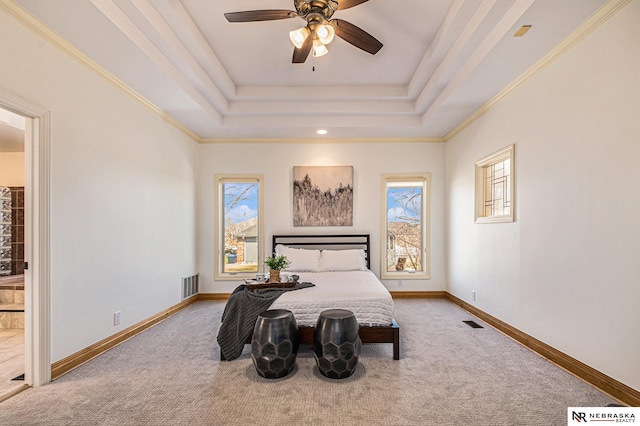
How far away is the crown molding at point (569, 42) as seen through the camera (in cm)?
234

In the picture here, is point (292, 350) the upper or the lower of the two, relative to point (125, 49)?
lower

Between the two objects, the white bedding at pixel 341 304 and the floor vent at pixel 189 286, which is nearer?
the white bedding at pixel 341 304

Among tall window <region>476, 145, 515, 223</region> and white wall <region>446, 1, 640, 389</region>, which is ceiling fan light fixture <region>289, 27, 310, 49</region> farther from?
tall window <region>476, 145, 515, 223</region>

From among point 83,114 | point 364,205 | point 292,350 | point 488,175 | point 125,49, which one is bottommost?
point 292,350

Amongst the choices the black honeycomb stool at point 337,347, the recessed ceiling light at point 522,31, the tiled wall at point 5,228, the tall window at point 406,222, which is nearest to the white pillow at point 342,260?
the tall window at point 406,222

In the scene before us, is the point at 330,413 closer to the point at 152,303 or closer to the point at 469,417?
the point at 469,417

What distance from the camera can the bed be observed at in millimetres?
3168

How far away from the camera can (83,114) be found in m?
3.04

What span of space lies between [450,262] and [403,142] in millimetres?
2201

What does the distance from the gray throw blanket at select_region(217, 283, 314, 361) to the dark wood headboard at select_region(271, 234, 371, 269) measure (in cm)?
213

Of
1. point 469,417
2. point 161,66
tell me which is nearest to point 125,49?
point 161,66

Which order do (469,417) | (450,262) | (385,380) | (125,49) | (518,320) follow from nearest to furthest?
(469,417) → (385,380) → (125,49) → (518,320) → (450,262)

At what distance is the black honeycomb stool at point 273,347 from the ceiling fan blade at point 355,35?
2392mm

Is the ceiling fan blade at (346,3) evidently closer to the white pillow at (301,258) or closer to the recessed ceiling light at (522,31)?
the recessed ceiling light at (522,31)
